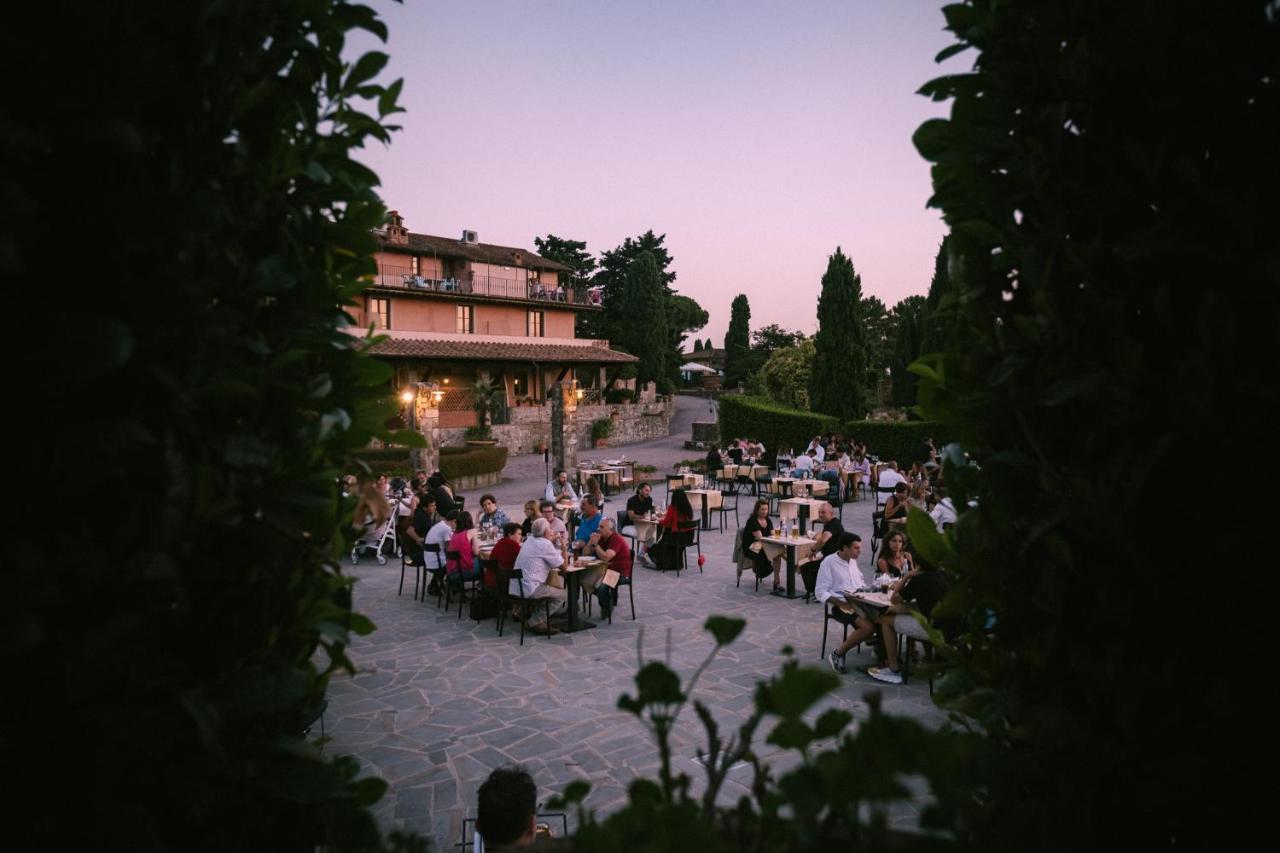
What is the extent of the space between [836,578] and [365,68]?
772 centimetres

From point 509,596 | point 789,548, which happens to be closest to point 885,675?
point 789,548

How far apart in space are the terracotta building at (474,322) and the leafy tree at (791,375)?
8.48 meters

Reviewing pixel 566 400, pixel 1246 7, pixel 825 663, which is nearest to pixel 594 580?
pixel 825 663

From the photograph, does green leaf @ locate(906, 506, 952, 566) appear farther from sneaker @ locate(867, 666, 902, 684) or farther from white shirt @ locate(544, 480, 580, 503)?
white shirt @ locate(544, 480, 580, 503)

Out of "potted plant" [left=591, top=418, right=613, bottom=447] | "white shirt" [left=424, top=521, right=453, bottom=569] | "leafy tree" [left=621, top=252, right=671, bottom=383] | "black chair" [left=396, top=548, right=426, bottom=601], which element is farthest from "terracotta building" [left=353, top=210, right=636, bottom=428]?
"white shirt" [left=424, top=521, right=453, bottom=569]

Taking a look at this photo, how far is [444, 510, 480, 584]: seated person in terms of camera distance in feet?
31.3

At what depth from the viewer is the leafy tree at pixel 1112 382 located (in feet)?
4.77

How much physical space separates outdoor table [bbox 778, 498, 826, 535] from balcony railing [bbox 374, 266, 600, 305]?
80.6ft

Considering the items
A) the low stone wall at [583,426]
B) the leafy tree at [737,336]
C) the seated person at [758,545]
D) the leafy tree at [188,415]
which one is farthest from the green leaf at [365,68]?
the leafy tree at [737,336]

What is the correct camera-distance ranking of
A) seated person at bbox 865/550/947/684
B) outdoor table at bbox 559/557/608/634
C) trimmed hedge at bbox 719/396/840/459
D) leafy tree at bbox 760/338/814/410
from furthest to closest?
leafy tree at bbox 760/338/814/410 < trimmed hedge at bbox 719/396/840/459 < outdoor table at bbox 559/557/608/634 < seated person at bbox 865/550/947/684

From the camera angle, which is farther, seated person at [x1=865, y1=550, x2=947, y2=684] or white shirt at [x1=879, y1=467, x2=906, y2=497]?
white shirt at [x1=879, y1=467, x2=906, y2=497]

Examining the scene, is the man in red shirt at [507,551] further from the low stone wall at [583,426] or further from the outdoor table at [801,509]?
the low stone wall at [583,426]

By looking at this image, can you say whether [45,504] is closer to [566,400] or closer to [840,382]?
[566,400]

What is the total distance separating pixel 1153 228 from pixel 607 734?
5679 millimetres
